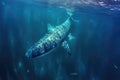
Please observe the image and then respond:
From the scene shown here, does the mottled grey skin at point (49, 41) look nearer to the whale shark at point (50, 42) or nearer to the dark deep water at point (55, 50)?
the whale shark at point (50, 42)

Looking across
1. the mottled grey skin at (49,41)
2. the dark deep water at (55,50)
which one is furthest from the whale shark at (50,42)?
the dark deep water at (55,50)

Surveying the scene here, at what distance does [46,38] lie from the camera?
31.1 ft

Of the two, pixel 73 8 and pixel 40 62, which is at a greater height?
pixel 73 8

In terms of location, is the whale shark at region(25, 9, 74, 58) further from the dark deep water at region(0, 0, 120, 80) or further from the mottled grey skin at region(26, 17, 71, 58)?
the dark deep water at region(0, 0, 120, 80)

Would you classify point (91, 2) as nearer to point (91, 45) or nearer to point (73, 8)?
point (73, 8)

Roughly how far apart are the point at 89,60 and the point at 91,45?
1277mm

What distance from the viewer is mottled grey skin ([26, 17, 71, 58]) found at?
862 centimetres

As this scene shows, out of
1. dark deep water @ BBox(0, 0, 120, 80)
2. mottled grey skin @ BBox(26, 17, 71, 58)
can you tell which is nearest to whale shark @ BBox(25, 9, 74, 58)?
mottled grey skin @ BBox(26, 17, 71, 58)

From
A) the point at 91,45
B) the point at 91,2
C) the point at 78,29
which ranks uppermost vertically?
the point at 91,2

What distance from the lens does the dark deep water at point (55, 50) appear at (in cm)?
1408

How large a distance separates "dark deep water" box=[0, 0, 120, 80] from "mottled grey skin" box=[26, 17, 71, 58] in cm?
265

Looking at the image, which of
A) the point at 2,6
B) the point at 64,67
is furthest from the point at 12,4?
the point at 64,67

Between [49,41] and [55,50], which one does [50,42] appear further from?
[55,50]

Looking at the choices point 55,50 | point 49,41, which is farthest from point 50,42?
point 55,50
